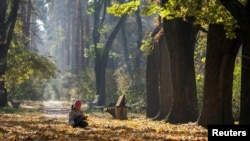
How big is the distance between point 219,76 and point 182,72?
3264mm

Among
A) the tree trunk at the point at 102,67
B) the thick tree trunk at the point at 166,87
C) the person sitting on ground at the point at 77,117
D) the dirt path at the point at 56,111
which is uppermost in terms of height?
the tree trunk at the point at 102,67

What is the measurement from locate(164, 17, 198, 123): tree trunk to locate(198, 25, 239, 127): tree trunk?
2680 mm

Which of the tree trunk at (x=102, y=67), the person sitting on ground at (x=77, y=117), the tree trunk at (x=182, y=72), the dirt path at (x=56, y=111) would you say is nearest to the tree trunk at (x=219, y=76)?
the tree trunk at (x=182, y=72)

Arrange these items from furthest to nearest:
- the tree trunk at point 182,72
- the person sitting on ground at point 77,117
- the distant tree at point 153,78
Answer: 1. the distant tree at point 153,78
2. the tree trunk at point 182,72
3. the person sitting on ground at point 77,117

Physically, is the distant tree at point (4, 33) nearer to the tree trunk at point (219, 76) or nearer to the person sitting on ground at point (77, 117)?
the person sitting on ground at point (77, 117)

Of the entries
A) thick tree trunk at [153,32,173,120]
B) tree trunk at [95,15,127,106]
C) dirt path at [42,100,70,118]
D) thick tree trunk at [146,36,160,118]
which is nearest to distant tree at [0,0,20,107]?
dirt path at [42,100,70,118]

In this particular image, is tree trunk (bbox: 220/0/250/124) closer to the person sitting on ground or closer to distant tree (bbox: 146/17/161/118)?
the person sitting on ground

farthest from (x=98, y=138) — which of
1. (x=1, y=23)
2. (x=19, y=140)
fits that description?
(x=1, y=23)

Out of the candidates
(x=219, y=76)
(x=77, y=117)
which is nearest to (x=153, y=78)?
(x=219, y=76)

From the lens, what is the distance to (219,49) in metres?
14.3

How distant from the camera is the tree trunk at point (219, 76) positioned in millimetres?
14273

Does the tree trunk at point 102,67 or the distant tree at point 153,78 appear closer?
the distant tree at point 153,78

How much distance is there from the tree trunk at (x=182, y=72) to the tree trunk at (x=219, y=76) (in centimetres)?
268

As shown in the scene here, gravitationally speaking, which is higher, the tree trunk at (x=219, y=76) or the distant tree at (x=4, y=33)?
the distant tree at (x=4, y=33)
